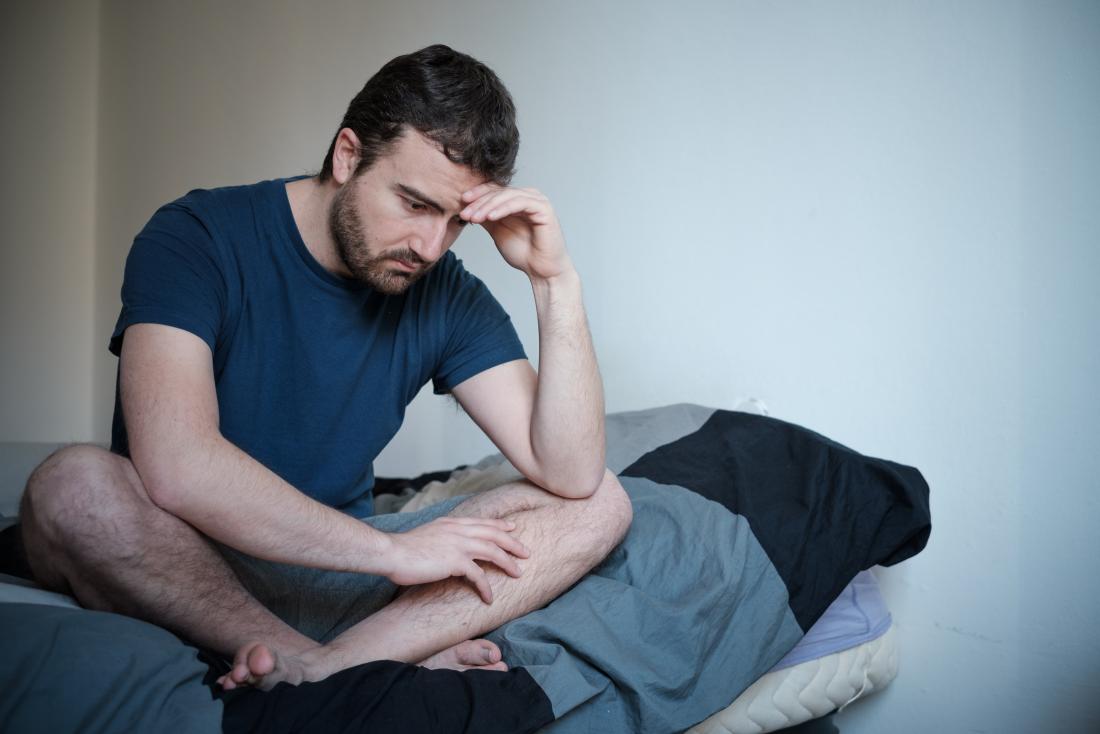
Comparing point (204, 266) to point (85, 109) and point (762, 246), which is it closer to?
point (762, 246)

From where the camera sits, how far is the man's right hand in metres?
1.09

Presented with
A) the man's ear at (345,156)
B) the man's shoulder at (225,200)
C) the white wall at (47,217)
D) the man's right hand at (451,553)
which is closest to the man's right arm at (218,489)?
the man's right hand at (451,553)

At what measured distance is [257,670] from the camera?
2.95ft

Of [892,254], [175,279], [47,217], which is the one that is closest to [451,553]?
[175,279]

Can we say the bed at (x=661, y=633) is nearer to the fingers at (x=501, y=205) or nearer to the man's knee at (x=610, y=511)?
the man's knee at (x=610, y=511)

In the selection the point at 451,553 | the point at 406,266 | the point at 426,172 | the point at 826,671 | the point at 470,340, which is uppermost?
the point at 426,172

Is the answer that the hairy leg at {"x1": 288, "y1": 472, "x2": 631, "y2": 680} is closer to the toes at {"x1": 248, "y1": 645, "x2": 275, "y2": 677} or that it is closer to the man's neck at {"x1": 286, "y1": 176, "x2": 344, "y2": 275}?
the toes at {"x1": 248, "y1": 645, "x2": 275, "y2": 677}

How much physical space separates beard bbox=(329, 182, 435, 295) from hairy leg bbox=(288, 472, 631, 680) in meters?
0.35

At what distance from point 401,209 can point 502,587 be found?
56 cm

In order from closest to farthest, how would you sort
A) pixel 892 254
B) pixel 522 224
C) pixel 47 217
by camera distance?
pixel 522 224 < pixel 892 254 < pixel 47 217

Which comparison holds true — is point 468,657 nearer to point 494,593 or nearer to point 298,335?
point 494,593

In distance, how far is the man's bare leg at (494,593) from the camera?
1.04m

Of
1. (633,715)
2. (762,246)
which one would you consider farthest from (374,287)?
(762,246)

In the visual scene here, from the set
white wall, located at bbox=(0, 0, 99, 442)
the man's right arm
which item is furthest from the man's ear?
white wall, located at bbox=(0, 0, 99, 442)
